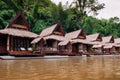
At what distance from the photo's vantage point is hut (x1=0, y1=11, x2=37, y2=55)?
→ 22.9 metres

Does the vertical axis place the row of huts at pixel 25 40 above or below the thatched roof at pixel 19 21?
below

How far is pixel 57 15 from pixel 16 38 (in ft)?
69.9

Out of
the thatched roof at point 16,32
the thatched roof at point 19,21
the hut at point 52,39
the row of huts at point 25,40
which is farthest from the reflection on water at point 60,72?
the hut at point 52,39

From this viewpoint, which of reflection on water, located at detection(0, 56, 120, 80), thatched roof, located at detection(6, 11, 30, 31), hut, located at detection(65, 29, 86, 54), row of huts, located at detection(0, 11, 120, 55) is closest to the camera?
reflection on water, located at detection(0, 56, 120, 80)

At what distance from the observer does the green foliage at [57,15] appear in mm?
37625

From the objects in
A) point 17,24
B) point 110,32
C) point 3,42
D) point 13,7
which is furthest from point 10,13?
point 110,32

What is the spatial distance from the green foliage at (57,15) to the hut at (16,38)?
6419 mm

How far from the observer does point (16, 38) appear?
979 inches

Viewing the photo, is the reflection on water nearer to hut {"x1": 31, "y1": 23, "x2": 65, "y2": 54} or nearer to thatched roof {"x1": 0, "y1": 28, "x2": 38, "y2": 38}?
thatched roof {"x1": 0, "y1": 28, "x2": 38, "y2": 38}

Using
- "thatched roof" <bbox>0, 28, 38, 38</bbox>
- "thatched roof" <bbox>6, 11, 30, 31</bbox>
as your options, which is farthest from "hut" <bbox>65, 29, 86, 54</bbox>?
"thatched roof" <bbox>0, 28, 38, 38</bbox>

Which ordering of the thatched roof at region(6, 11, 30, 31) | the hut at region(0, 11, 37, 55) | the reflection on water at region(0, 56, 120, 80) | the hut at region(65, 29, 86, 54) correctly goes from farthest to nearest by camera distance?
the hut at region(65, 29, 86, 54) < the thatched roof at region(6, 11, 30, 31) < the hut at region(0, 11, 37, 55) < the reflection on water at region(0, 56, 120, 80)

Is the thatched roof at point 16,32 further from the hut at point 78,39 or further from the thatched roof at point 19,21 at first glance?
the hut at point 78,39

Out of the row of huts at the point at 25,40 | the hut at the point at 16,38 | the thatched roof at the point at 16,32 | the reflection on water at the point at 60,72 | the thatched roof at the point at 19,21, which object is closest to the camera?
the reflection on water at the point at 60,72

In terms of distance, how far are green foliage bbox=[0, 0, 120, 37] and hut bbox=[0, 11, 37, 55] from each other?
642 centimetres
